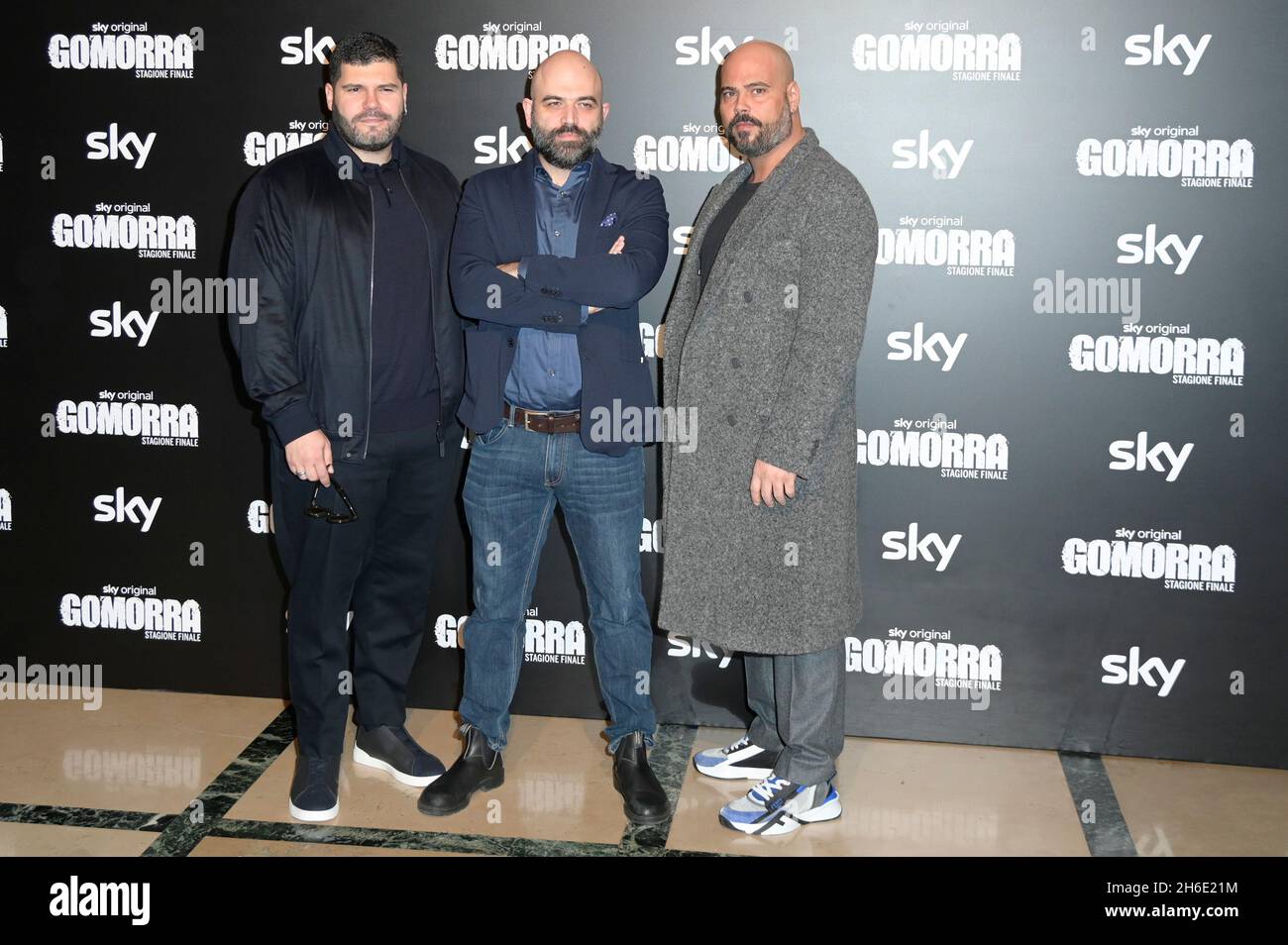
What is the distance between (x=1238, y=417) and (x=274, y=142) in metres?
2.99

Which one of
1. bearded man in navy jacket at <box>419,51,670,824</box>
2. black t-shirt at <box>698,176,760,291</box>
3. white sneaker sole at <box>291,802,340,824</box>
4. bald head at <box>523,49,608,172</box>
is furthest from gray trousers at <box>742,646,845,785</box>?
bald head at <box>523,49,608,172</box>

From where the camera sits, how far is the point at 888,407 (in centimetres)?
376

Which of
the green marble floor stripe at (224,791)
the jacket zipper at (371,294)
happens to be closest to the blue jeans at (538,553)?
the jacket zipper at (371,294)

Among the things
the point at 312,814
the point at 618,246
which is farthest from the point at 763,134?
the point at 312,814

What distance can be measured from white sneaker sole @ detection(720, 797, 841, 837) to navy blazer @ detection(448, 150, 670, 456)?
1.03 metres

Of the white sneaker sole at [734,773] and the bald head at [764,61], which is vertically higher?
the bald head at [764,61]

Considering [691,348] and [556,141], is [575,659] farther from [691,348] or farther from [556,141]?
[556,141]

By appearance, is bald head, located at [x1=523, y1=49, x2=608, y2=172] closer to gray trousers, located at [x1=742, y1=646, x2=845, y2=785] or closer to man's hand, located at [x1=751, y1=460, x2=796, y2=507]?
man's hand, located at [x1=751, y1=460, x2=796, y2=507]

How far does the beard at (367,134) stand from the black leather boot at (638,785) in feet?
5.64

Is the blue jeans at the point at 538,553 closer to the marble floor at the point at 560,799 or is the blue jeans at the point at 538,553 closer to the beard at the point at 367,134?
the marble floor at the point at 560,799

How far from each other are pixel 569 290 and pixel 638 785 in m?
1.33

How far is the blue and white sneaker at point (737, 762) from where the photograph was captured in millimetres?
3609

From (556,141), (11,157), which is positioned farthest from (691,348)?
(11,157)
